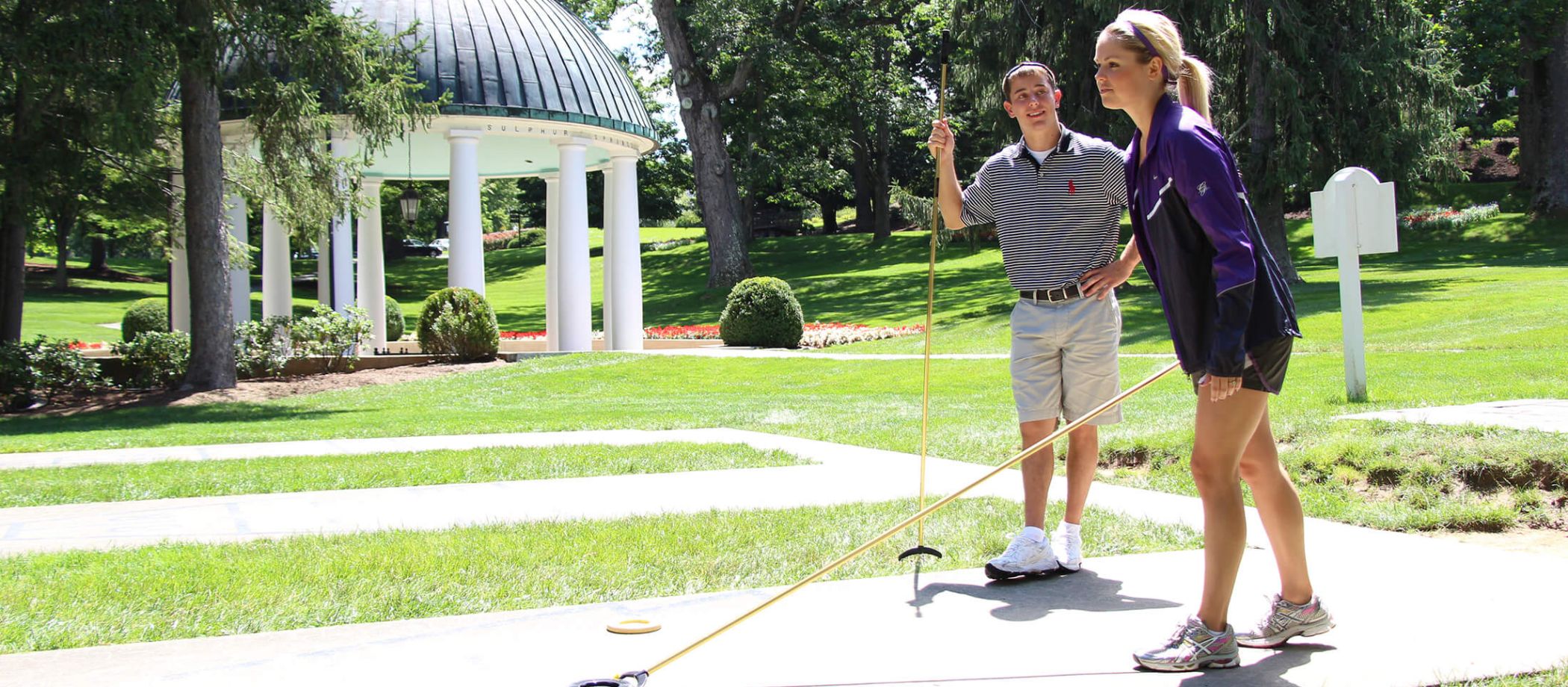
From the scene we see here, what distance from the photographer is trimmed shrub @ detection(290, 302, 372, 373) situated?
19.4m

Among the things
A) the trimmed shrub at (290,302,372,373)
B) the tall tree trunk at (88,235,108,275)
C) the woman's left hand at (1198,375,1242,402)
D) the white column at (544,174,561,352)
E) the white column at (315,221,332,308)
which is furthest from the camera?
the tall tree trunk at (88,235,108,275)

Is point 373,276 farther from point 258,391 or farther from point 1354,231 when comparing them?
point 1354,231

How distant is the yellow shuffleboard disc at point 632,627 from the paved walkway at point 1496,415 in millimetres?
5366

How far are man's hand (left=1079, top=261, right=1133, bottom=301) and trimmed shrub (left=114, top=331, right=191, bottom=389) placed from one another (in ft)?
54.0

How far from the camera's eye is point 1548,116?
37125 millimetres

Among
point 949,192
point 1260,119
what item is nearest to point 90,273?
point 1260,119

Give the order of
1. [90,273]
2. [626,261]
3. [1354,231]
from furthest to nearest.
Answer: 1. [90,273]
2. [626,261]
3. [1354,231]

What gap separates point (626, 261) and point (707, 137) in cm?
1227

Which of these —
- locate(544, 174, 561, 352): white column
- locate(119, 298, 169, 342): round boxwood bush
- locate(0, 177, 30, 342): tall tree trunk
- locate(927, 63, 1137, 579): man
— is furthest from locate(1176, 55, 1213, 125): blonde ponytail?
locate(119, 298, 169, 342): round boxwood bush

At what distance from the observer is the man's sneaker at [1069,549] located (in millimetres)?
4713

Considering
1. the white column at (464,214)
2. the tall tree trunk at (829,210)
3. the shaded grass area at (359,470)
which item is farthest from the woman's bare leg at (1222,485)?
the tall tree trunk at (829,210)

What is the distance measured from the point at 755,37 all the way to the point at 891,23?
17.0 ft

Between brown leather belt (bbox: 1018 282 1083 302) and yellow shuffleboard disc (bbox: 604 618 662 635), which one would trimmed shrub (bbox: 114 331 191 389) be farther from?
brown leather belt (bbox: 1018 282 1083 302)

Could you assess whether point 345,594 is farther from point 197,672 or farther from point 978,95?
point 978,95
